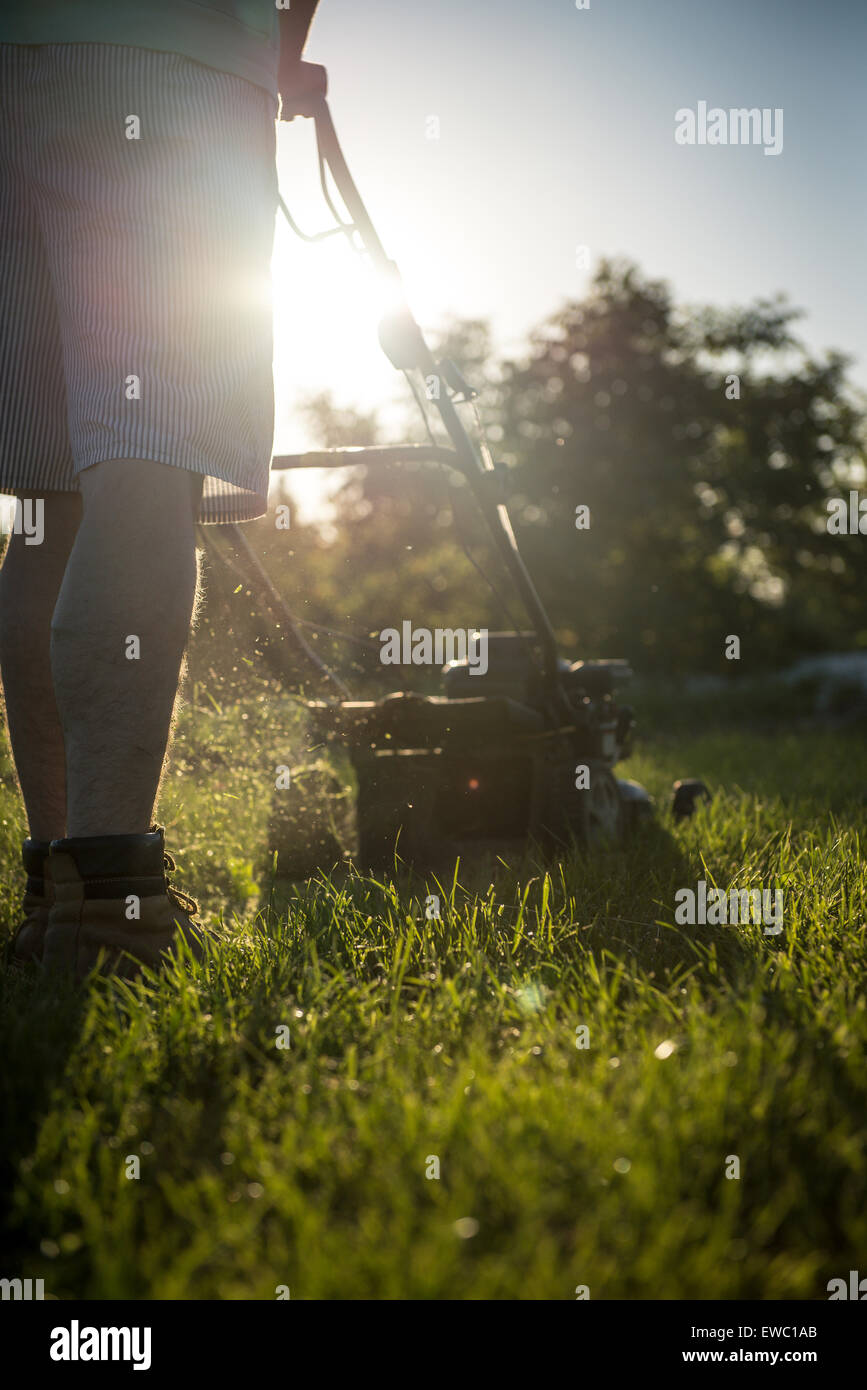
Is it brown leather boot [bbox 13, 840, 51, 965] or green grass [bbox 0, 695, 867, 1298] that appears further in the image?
brown leather boot [bbox 13, 840, 51, 965]

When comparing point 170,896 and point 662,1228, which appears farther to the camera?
point 170,896

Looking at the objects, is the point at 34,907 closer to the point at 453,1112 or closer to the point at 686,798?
the point at 453,1112

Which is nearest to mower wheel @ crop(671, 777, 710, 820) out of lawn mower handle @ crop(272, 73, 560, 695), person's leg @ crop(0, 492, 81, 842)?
lawn mower handle @ crop(272, 73, 560, 695)

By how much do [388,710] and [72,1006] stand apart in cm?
134

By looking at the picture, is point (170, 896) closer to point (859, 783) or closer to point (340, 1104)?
point (340, 1104)

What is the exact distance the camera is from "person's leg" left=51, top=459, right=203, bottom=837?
63.8 inches

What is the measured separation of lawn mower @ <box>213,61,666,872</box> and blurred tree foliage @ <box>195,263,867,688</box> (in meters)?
7.61

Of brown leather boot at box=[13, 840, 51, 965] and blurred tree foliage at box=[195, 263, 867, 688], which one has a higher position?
blurred tree foliage at box=[195, 263, 867, 688]

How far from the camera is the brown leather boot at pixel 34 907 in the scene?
1.87 metres

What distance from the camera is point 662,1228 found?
0.88m

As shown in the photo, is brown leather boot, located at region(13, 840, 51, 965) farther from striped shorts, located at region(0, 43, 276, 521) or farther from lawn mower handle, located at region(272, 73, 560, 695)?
lawn mower handle, located at region(272, 73, 560, 695)

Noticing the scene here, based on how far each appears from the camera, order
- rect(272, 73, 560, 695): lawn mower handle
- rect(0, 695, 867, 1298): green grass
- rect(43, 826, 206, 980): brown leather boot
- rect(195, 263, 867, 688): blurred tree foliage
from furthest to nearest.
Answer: rect(195, 263, 867, 688): blurred tree foliage < rect(272, 73, 560, 695): lawn mower handle < rect(43, 826, 206, 980): brown leather boot < rect(0, 695, 867, 1298): green grass

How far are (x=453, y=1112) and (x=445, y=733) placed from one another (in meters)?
1.61
